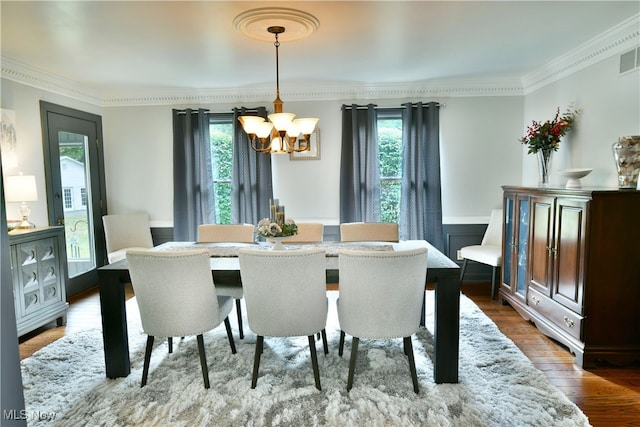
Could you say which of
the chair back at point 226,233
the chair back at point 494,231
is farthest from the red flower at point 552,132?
the chair back at point 226,233

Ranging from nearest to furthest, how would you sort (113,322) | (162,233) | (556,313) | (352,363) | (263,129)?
(352,363) → (113,322) → (263,129) → (556,313) → (162,233)

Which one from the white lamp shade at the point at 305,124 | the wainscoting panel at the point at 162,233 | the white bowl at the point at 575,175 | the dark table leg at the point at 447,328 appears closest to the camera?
the dark table leg at the point at 447,328

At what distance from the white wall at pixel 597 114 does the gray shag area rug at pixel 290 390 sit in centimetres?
177

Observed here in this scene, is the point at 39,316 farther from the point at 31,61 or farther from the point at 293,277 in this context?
the point at 293,277

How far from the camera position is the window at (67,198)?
4141mm

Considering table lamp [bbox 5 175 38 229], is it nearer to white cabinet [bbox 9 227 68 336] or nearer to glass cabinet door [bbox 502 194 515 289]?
white cabinet [bbox 9 227 68 336]

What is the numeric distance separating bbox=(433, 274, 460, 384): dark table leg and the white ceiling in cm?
183

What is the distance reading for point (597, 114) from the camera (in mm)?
3209

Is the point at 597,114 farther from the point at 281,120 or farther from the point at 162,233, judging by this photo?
the point at 162,233

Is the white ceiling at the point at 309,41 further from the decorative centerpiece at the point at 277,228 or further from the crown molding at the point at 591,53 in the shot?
the decorative centerpiece at the point at 277,228

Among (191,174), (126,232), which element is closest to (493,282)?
(191,174)

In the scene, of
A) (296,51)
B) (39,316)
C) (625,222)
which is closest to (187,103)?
(296,51)

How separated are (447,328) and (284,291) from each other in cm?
105

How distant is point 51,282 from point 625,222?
4641 millimetres
